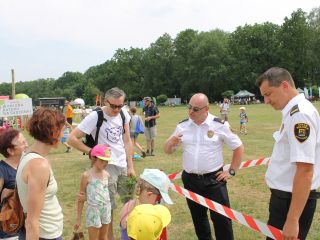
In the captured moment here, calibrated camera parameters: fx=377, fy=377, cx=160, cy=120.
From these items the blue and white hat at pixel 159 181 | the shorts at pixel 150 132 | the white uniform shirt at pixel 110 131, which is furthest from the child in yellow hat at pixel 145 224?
the shorts at pixel 150 132

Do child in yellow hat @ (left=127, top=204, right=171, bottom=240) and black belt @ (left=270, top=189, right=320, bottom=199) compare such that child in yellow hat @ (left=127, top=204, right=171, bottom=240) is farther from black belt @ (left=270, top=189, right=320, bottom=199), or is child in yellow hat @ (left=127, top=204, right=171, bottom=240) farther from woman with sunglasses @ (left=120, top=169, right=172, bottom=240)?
black belt @ (left=270, top=189, right=320, bottom=199)

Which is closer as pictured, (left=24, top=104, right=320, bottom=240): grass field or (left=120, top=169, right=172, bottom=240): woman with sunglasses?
(left=120, top=169, right=172, bottom=240): woman with sunglasses

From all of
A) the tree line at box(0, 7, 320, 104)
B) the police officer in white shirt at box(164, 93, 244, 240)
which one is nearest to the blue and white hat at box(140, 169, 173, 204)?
the police officer in white shirt at box(164, 93, 244, 240)

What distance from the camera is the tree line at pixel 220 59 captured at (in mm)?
71312

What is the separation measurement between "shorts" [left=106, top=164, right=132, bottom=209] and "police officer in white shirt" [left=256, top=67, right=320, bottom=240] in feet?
7.67

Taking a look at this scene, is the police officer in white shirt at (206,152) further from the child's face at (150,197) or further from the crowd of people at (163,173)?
the child's face at (150,197)

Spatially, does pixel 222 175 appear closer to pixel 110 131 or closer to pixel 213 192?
pixel 213 192

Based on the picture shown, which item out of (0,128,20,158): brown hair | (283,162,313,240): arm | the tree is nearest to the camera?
(283,162,313,240): arm

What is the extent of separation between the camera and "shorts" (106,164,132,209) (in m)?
4.95

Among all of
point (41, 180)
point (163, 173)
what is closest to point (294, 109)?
point (163, 173)

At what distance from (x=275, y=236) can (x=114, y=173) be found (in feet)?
7.72

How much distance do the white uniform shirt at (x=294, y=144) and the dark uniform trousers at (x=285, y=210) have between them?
0.07m

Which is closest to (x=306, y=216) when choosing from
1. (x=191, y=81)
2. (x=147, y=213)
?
(x=147, y=213)

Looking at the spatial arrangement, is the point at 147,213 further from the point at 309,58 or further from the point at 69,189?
the point at 309,58
